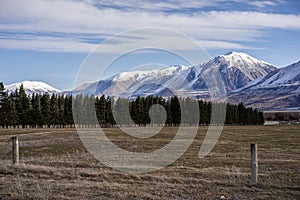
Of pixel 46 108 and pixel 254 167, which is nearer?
pixel 254 167

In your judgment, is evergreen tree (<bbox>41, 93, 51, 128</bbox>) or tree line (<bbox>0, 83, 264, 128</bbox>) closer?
tree line (<bbox>0, 83, 264, 128</bbox>)

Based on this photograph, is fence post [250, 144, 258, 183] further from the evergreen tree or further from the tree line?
the evergreen tree

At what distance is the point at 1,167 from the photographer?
20453 mm

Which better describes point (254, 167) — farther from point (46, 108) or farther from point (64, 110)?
point (64, 110)

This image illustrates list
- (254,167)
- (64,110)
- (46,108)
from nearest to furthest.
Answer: (254,167)
(46,108)
(64,110)

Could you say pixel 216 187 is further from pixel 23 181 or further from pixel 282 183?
pixel 23 181

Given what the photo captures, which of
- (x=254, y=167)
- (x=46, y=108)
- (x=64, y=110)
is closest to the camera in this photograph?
(x=254, y=167)

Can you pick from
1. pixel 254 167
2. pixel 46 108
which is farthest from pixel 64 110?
pixel 254 167

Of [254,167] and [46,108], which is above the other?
[46,108]

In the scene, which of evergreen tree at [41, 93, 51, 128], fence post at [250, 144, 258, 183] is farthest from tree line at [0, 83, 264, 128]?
fence post at [250, 144, 258, 183]

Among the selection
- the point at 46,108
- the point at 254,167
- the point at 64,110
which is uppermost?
the point at 46,108

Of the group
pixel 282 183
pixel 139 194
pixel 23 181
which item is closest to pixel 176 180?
pixel 139 194

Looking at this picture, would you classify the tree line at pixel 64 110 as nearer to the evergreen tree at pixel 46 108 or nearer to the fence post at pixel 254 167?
the evergreen tree at pixel 46 108

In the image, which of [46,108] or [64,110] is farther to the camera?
[64,110]
